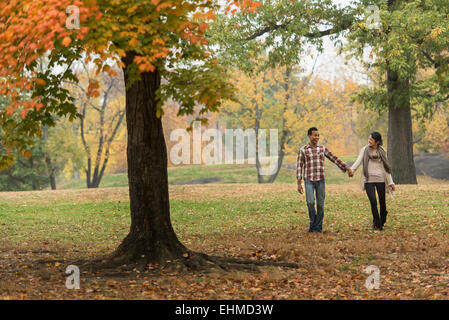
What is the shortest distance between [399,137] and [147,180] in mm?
15997

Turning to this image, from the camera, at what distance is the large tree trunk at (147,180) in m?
8.23

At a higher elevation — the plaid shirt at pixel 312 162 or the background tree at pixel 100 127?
the background tree at pixel 100 127

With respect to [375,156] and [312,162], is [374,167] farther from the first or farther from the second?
[312,162]

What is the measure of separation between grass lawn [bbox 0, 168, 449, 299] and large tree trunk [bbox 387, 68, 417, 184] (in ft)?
11.3

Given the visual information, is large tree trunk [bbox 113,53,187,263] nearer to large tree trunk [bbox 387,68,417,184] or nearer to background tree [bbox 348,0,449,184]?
background tree [bbox 348,0,449,184]

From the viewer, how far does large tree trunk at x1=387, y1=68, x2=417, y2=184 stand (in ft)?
69.7

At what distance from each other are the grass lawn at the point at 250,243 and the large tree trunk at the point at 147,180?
2.33ft

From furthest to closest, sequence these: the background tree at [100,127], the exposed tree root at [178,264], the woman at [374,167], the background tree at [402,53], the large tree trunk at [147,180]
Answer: the background tree at [100,127] → the background tree at [402,53] → the woman at [374,167] → the large tree trunk at [147,180] → the exposed tree root at [178,264]

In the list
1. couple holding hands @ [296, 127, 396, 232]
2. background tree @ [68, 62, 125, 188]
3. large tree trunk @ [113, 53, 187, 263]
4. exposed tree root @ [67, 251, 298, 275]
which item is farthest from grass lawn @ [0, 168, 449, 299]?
background tree @ [68, 62, 125, 188]

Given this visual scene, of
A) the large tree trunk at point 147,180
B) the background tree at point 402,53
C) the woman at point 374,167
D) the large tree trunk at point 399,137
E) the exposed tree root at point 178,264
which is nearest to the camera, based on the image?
the exposed tree root at point 178,264

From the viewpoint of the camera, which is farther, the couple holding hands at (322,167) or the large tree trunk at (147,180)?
the couple holding hands at (322,167)

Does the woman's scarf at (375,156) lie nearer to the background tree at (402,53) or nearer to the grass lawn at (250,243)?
the grass lawn at (250,243)

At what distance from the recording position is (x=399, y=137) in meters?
21.6

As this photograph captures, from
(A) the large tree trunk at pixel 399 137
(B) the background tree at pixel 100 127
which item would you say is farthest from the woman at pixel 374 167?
(B) the background tree at pixel 100 127
